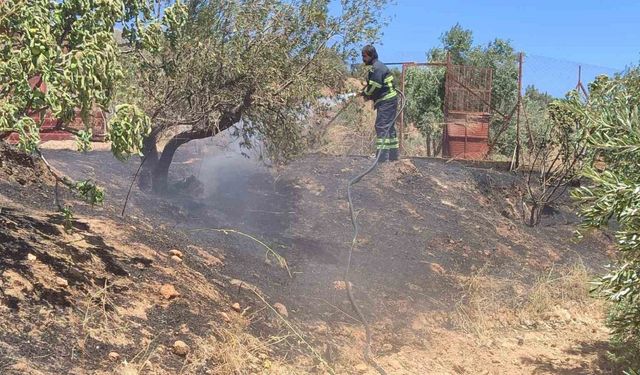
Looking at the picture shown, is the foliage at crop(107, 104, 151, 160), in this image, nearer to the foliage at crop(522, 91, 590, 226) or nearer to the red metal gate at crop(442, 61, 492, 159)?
the foliage at crop(522, 91, 590, 226)

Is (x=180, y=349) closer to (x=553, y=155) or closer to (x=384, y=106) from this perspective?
(x=384, y=106)

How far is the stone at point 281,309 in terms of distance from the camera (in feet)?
15.2

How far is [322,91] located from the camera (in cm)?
679

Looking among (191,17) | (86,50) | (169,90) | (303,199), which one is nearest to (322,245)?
(303,199)

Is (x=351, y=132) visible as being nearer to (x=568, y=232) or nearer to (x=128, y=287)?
(x=568, y=232)

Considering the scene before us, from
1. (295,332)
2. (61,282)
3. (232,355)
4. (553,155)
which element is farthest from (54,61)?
(553,155)

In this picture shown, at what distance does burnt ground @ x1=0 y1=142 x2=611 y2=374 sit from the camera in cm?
442

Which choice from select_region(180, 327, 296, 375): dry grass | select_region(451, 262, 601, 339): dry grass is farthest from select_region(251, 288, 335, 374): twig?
select_region(451, 262, 601, 339): dry grass

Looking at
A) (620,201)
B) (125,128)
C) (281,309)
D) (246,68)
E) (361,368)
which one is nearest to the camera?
(125,128)

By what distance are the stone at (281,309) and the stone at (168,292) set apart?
87 cm

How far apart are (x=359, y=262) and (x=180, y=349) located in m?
3.11

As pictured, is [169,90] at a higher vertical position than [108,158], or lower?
higher

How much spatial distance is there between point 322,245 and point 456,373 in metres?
2.32

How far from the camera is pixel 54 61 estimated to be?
9.80ft
